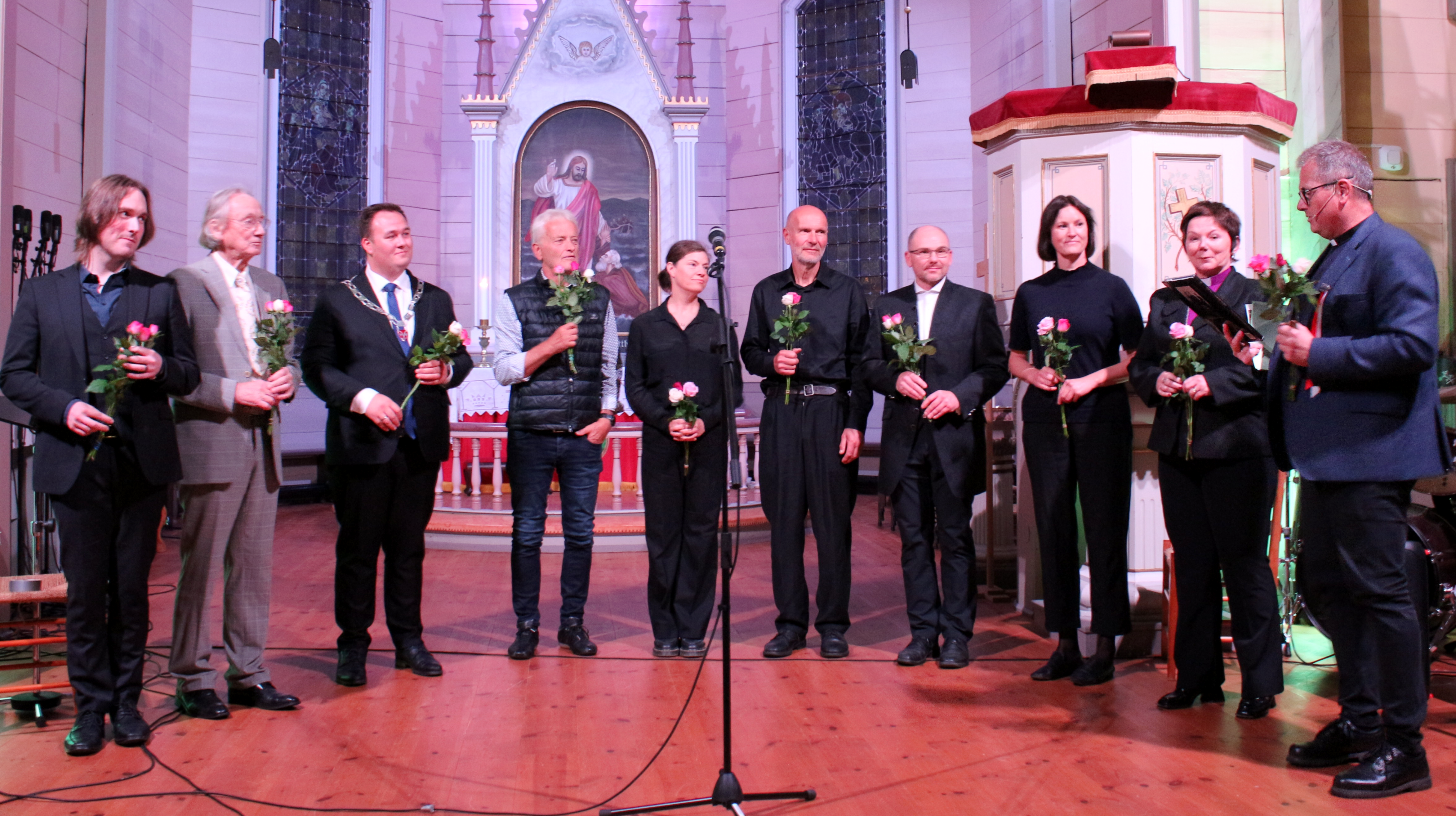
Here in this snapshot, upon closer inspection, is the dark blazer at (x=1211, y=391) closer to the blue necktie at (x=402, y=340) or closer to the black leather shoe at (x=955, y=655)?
the black leather shoe at (x=955, y=655)

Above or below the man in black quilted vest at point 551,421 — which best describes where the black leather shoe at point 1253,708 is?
below

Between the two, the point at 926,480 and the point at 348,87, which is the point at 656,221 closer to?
the point at 348,87

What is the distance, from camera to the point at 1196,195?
4273 millimetres

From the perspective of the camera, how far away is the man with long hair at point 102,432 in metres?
3.01

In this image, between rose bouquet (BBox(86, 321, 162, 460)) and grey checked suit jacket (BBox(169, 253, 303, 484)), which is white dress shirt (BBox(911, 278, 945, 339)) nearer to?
grey checked suit jacket (BBox(169, 253, 303, 484))

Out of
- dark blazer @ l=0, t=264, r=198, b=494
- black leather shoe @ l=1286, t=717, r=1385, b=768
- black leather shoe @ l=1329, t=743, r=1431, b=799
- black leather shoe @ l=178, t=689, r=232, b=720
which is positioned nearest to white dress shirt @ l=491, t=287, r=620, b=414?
dark blazer @ l=0, t=264, r=198, b=494

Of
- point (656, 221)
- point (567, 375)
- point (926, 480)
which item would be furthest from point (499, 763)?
point (656, 221)

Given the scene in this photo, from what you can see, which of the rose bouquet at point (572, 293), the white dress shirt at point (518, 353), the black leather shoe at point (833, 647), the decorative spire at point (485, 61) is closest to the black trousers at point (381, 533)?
the white dress shirt at point (518, 353)

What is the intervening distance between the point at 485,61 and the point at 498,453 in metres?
5.69

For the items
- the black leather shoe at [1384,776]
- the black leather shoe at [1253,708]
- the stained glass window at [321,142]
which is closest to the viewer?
the black leather shoe at [1384,776]

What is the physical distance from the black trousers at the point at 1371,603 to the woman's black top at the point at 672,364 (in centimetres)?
215

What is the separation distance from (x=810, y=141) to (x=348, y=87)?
5.18m

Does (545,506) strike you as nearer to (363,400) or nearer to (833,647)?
(363,400)

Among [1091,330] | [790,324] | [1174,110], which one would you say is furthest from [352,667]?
[1174,110]
